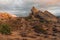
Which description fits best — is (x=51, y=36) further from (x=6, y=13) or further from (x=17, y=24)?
(x=6, y=13)

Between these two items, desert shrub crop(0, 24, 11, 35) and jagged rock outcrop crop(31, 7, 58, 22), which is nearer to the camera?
desert shrub crop(0, 24, 11, 35)

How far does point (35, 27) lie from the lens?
30.0m

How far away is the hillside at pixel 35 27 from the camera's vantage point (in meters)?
25.4

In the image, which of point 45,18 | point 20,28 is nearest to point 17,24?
point 20,28

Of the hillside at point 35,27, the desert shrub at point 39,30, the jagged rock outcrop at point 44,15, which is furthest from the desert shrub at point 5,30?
the jagged rock outcrop at point 44,15

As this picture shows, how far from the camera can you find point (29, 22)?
3169 centimetres

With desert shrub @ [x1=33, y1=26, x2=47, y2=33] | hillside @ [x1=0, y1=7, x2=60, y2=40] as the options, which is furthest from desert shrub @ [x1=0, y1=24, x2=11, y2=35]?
desert shrub @ [x1=33, y1=26, x2=47, y2=33]

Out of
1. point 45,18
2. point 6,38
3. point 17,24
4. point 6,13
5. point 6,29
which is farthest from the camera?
point 6,13

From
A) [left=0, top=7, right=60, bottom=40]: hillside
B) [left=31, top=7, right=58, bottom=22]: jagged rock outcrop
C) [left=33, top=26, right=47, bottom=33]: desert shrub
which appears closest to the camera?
[left=0, top=7, right=60, bottom=40]: hillside

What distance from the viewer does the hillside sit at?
2544cm

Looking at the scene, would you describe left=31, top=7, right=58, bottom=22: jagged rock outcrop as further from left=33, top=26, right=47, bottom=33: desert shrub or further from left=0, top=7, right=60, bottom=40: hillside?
left=33, top=26, right=47, bottom=33: desert shrub

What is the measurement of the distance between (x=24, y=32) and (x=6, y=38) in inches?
173

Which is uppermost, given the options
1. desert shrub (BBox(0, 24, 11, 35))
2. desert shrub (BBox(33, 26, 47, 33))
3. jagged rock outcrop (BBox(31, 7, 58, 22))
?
jagged rock outcrop (BBox(31, 7, 58, 22))

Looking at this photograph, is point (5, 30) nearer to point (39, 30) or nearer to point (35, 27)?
point (39, 30)
